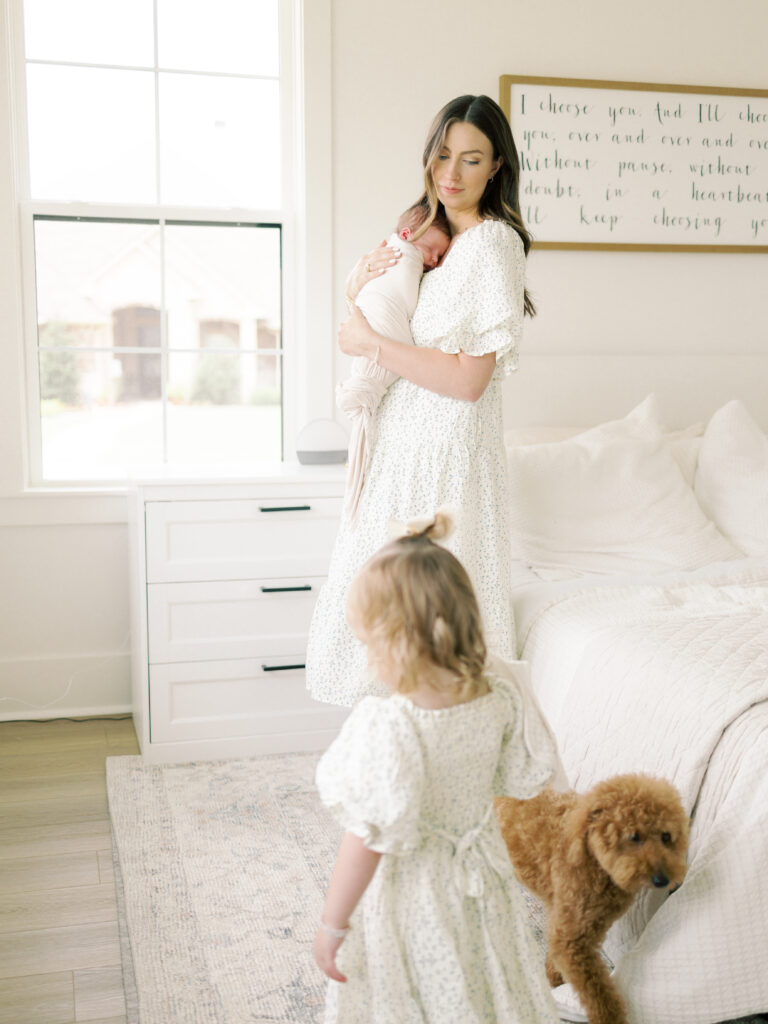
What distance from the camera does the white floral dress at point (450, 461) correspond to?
1.78 m

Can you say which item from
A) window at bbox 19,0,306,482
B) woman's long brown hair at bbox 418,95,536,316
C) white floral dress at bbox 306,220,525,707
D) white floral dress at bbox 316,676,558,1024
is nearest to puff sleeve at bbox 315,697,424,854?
white floral dress at bbox 316,676,558,1024

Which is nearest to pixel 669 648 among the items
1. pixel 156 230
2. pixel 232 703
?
pixel 232 703

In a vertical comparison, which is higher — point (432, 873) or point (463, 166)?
point (463, 166)

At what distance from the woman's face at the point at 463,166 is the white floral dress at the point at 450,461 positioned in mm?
90

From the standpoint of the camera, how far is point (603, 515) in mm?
2520

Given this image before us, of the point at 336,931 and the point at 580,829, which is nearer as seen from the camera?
the point at 336,931

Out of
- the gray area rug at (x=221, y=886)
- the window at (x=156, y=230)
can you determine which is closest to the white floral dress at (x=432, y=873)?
the gray area rug at (x=221, y=886)

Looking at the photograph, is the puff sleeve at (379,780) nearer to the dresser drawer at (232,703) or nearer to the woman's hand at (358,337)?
the woman's hand at (358,337)

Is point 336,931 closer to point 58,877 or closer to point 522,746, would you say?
point 522,746

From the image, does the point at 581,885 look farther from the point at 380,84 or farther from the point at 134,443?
the point at 380,84

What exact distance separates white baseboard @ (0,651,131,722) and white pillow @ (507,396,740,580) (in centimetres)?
128

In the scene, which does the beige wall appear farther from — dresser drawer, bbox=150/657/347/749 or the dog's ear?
the dog's ear

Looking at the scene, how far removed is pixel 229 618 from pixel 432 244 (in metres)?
1.14

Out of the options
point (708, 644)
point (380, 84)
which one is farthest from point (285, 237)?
point (708, 644)
